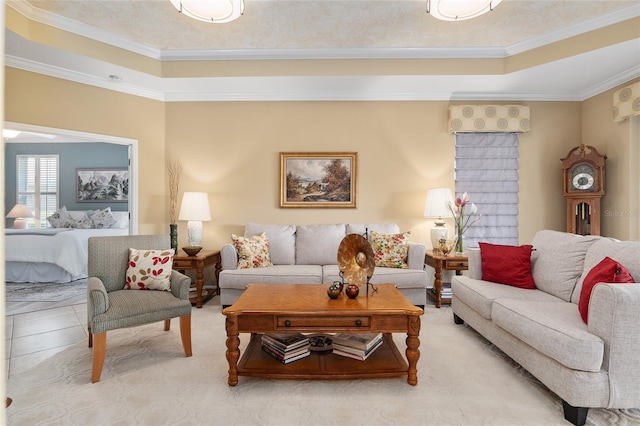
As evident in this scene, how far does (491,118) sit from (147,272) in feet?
14.3

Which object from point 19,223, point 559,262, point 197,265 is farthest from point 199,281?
point 19,223

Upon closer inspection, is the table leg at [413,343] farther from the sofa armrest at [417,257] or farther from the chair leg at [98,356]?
the chair leg at [98,356]

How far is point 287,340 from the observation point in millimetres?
2289

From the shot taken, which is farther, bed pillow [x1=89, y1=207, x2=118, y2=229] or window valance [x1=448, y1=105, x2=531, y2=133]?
bed pillow [x1=89, y1=207, x2=118, y2=229]

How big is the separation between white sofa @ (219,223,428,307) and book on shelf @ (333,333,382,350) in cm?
109

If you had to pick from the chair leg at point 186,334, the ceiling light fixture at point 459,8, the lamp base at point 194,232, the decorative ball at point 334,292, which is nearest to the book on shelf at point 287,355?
the decorative ball at point 334,292

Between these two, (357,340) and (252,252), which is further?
(252,252)

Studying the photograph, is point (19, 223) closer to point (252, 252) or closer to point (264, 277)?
point (252, 252)

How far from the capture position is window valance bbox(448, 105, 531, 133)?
171 inches

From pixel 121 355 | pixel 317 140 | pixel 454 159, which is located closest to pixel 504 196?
pixel 454 159

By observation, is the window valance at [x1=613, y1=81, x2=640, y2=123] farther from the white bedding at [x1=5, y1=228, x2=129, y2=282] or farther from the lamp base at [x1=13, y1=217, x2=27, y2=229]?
the lamp base at [x1=13, y1=217, x2=27, y2=229]

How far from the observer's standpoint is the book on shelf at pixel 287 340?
2.24 m

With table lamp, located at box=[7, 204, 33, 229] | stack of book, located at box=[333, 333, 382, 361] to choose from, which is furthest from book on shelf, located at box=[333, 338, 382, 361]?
table lamp, located at box=[7, 204, 33, 229]

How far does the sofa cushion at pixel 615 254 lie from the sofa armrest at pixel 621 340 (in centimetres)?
48
